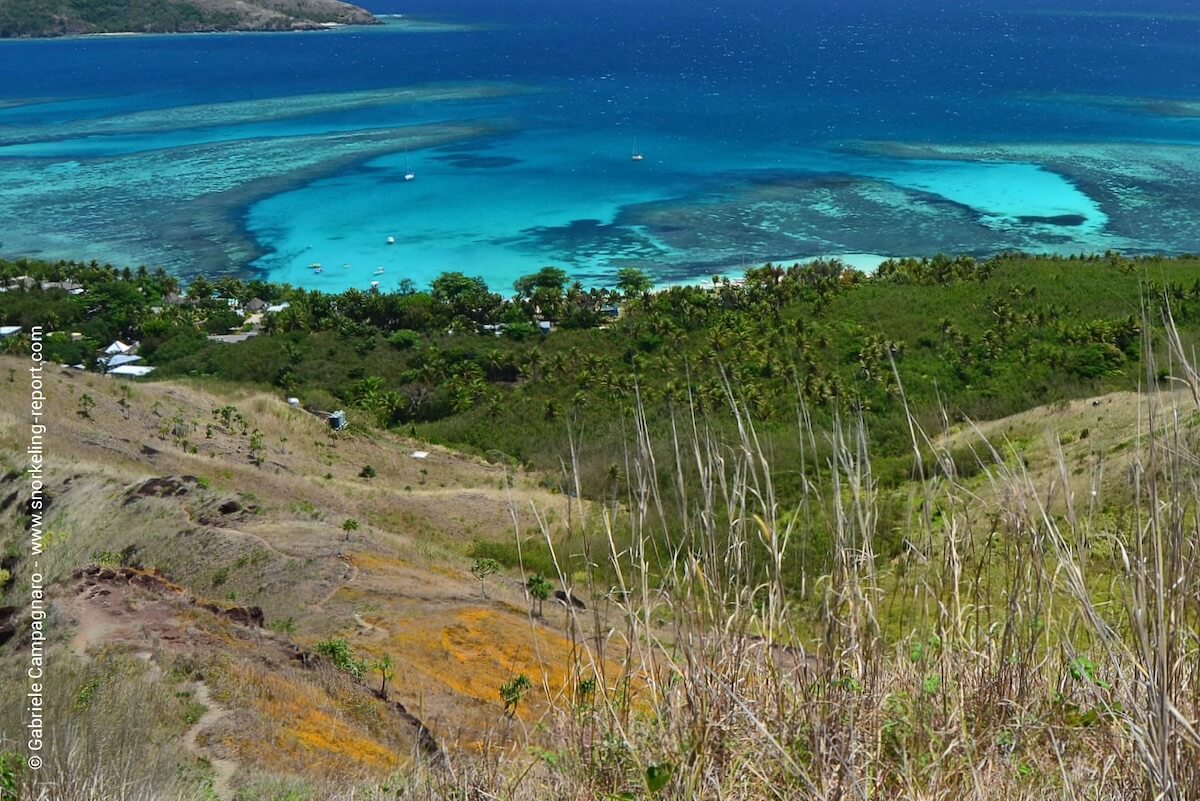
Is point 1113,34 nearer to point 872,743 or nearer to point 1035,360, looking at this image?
point 1035,360

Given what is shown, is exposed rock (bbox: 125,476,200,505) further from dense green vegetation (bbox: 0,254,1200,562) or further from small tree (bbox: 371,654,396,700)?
dense green vegetation (bbox: 0,254,1200,562)

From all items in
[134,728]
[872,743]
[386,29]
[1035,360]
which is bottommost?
[1035,360]

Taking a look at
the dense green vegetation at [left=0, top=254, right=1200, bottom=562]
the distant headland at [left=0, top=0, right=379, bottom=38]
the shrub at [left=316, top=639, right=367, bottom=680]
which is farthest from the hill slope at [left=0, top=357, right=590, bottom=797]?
the distant headland at [left=0, top=0, right=379, bottom=38]

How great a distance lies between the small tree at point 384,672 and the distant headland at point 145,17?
156m

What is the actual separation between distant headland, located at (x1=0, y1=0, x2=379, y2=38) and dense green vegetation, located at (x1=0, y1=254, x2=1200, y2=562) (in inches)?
4633

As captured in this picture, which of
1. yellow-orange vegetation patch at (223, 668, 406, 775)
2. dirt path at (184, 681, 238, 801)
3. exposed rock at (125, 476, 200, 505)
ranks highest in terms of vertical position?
dirt path at (184, 681, 238, 801)

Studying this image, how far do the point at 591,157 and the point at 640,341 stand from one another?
3254 centimetres

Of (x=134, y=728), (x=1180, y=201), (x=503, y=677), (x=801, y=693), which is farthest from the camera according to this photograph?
(x=1180, y=201)

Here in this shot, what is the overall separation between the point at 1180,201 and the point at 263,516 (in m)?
51.9

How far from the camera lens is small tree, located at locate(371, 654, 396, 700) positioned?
27.2 feet

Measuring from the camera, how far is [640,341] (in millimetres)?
35031

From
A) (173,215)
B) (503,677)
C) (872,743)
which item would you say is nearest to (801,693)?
(872,743)

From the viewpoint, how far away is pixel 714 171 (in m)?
59.9

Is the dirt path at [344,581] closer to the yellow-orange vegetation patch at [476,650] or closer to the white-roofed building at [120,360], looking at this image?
the yellow-orange vegetation patch at [476,650]
